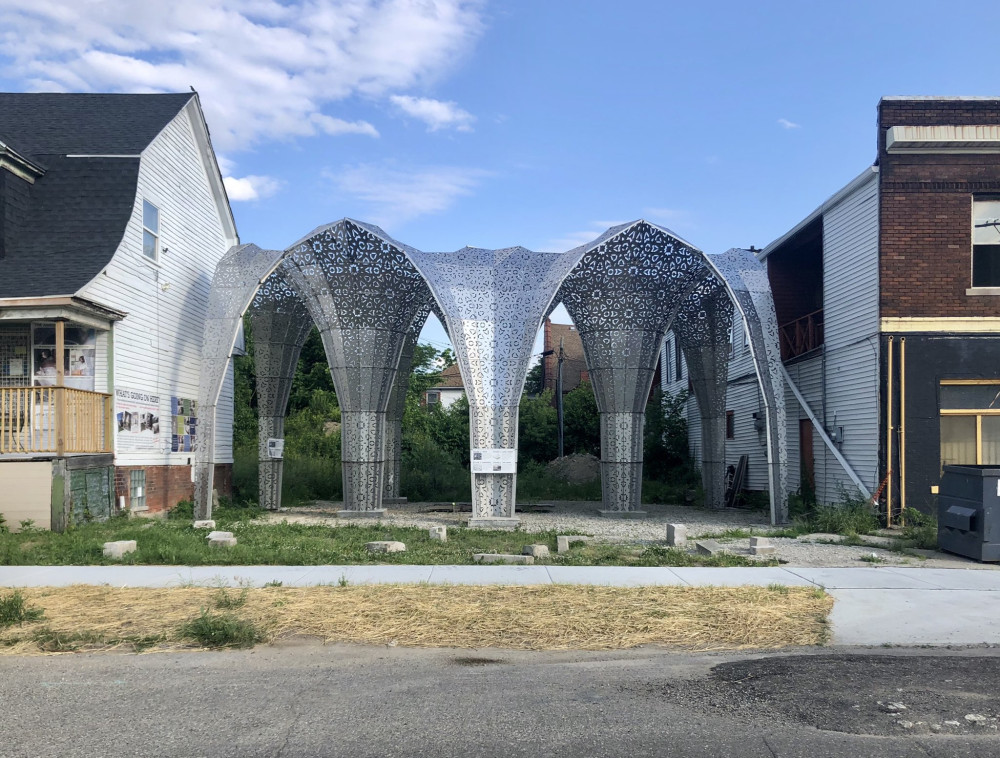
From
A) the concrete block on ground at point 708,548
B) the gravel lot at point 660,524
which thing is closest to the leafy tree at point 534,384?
the gravel lot at point 660,524

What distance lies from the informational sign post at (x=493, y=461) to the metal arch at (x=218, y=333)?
18.0 feet

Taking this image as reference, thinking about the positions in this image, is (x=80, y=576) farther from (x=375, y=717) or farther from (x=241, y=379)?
(x=241, y=379)

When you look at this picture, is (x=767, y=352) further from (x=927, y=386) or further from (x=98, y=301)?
(x=98, y=301)

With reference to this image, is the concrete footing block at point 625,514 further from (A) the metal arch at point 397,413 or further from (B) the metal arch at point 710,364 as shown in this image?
(A) the metal arch at point 397,413

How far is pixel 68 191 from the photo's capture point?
1766 cm

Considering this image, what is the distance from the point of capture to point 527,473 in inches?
1387

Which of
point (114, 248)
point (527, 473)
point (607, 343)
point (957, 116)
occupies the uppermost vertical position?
point (957, 116)

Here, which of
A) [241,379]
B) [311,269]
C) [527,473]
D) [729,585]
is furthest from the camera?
[241,379]

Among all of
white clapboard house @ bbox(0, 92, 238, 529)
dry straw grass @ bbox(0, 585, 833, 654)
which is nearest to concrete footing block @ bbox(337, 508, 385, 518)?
white clapboard house @ bbox(0, 92, 238, 529)

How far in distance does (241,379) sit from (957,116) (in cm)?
3325

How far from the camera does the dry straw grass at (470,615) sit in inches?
320

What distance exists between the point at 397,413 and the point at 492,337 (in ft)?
21.7

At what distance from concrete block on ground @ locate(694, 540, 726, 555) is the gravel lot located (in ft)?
1.08

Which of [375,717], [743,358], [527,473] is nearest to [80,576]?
[375,717]
